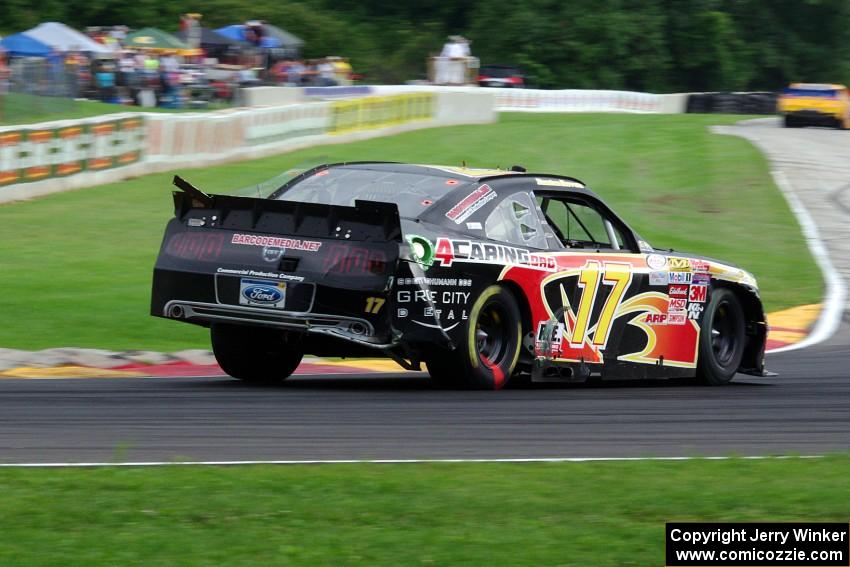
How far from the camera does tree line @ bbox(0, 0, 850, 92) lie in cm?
6912

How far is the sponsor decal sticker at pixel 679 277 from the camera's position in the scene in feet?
35.2

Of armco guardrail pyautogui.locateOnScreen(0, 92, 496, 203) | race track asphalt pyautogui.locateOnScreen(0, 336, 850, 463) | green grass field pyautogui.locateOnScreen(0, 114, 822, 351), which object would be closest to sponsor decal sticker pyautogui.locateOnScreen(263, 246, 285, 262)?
race track asphalt pyautogui.locateOnScreen(0, 336, 850, 463)

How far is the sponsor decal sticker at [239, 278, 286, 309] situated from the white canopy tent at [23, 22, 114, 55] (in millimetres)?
34873

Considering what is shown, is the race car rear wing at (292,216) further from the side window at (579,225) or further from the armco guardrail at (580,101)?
the armco guardrail at (580,101)

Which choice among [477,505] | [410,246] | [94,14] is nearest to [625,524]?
[477,505]

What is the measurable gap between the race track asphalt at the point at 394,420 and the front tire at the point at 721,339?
288mm

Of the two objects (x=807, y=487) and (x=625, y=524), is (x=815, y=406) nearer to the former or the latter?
(x=807, y=487)

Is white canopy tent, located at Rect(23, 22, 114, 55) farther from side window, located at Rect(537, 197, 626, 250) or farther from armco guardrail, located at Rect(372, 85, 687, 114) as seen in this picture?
side window, located at Rect(537, 197, 626, 250)

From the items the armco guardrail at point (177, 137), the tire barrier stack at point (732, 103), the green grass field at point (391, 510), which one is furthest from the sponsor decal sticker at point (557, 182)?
the tire barrier stack at point (732, 103)

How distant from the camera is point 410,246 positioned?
8891mm

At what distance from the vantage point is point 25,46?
42938mm

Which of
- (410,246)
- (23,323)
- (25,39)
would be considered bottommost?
(23,323)

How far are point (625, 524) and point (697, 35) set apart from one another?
7052 cm

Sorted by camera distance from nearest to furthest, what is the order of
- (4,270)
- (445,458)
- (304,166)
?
(445,458) < (304,166) < (4,270)
